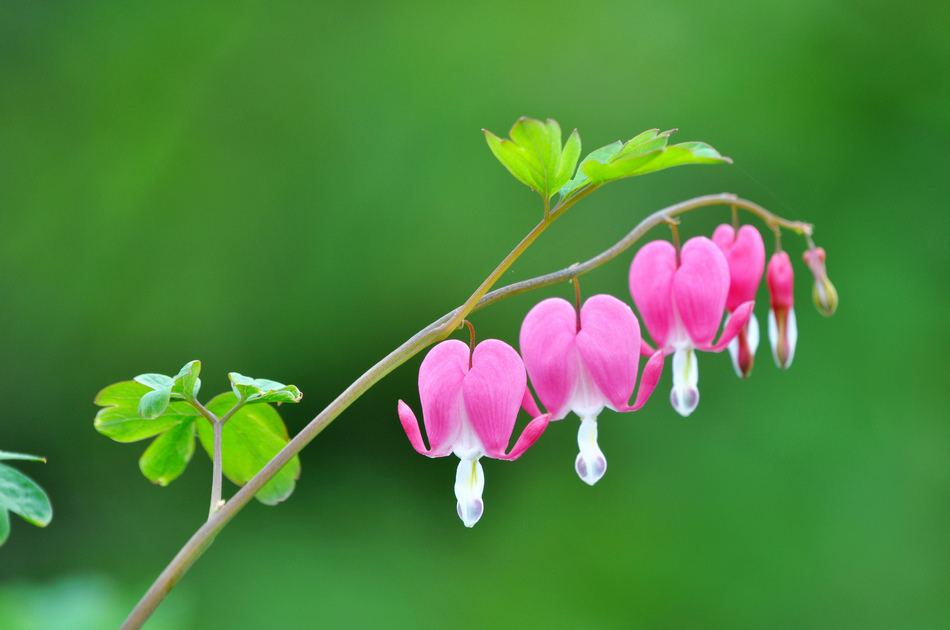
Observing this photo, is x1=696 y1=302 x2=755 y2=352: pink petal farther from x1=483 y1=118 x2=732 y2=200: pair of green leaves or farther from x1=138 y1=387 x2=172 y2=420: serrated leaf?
x1=138 y1=387 x2=172 y2=420: serrated leaf

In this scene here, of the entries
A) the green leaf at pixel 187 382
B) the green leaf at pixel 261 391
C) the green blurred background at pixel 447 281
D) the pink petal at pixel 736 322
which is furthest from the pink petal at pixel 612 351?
the green blurred background at pixel 447 281

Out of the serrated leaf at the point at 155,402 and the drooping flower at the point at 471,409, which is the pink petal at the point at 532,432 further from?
the serrated leaf at the point at 155,402

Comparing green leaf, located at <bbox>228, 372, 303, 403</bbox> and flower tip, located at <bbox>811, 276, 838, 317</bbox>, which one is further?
flower tip, located at <bbox>811, 276, 838, 317</bbox>

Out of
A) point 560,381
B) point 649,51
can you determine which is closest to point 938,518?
point 649,51

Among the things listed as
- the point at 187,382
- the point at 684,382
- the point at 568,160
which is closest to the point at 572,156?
the point at 568,160

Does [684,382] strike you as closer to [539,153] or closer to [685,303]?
[685,303]

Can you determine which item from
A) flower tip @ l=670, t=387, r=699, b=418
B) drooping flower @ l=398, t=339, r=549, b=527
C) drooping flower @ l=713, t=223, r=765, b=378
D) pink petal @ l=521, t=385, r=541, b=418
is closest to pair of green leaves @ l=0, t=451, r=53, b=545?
drooping flower @ l=398, t=339, r=549, b=527
